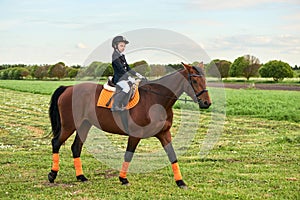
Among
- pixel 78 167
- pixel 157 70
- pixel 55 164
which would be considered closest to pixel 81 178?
pixel 78 167

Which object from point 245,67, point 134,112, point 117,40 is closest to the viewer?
point 117,40

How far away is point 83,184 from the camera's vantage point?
807cm

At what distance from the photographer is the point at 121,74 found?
7.75 meters

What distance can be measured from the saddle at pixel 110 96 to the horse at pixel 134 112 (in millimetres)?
104

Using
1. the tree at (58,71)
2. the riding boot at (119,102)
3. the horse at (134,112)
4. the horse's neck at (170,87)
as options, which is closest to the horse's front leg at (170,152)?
the horse at (134,112)

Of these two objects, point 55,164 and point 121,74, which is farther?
point 55,164

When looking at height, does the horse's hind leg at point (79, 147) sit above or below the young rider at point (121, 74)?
below

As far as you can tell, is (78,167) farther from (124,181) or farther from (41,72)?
(41,72)

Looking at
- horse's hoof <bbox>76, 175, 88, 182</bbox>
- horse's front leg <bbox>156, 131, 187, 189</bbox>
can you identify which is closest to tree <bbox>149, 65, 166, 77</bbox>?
horse's front leg <bbox>156, 131, 187, 189</bbox>

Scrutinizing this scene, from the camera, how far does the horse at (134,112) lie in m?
7.54

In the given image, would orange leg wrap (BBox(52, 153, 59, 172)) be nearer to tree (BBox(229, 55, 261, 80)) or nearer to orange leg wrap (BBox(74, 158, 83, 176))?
orange leg wrap (BBox(74, 158, 83, 176))

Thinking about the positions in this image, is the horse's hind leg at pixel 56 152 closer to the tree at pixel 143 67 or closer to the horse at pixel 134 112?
the horse at pixel 134 112

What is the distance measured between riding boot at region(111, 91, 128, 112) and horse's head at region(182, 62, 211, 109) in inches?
51.3

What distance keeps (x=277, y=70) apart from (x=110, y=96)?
7977 centimetres
